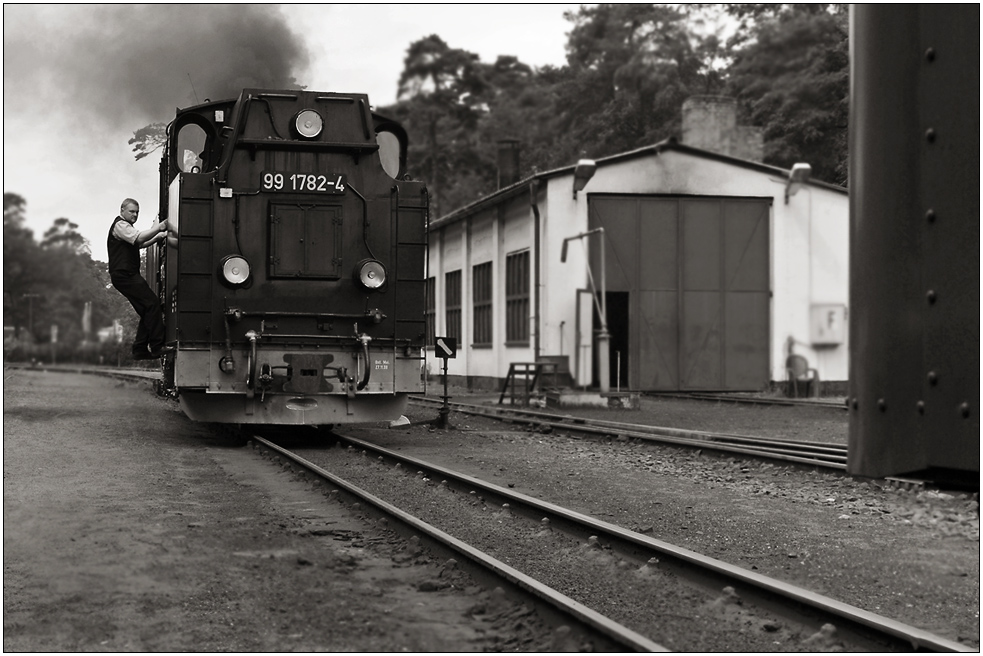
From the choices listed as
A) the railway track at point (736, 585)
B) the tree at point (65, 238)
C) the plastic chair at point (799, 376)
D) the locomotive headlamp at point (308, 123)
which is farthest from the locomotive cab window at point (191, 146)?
the plastic chair at point (799, 376)

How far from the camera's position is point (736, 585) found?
227 inches

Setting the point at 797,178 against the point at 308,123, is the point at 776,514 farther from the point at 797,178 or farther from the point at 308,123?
the point at 797,178

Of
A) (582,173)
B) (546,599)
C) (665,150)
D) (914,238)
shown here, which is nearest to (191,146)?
(546,599)

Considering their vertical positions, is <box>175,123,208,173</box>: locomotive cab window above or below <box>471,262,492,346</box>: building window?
above

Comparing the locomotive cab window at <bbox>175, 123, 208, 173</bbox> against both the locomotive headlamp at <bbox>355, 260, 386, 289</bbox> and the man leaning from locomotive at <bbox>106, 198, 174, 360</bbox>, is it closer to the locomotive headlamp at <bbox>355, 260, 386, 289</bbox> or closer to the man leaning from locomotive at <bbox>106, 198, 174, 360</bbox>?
the man leaning from locomotive at <bbox>106, 198, 174, 360</bbox>

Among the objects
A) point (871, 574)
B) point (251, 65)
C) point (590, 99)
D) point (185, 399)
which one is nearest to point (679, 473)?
point (871, 574)

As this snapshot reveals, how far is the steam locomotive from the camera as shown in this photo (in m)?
12.4

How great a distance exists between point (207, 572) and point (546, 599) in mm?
2043

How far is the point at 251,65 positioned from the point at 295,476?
8.22m

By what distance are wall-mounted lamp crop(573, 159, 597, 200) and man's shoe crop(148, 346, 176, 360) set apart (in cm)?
1177

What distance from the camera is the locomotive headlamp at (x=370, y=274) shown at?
12766mm

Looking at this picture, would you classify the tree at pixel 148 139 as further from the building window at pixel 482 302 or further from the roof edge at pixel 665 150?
the building window at pixel 482 302

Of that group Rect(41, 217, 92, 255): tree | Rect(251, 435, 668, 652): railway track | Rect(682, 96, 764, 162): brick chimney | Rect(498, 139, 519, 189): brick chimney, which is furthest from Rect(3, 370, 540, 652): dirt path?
Rect(498, 139, 519, 189): brick chimney

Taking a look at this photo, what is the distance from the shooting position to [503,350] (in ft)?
93.8
